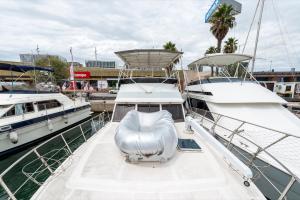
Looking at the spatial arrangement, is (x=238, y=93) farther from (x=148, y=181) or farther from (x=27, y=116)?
(x=27, y=116)

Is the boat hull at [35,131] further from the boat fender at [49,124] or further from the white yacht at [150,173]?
the white yacht at [150,173]

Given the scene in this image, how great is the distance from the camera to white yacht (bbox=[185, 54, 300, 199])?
4211 millimetres

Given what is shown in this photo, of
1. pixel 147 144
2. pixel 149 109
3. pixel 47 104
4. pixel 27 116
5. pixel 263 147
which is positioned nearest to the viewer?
pixel 147 144

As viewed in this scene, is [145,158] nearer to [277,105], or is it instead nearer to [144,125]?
[144,125]

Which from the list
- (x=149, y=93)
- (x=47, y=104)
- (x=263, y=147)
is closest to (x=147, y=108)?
(x=149, y=93)

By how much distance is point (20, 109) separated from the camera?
7836 mm

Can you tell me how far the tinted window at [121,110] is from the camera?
5.27 metres

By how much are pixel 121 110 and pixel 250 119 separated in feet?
15.0

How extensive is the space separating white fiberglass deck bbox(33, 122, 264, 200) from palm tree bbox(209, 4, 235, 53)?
60.9 feet

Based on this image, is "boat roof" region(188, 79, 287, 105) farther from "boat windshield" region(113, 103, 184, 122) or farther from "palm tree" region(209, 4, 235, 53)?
"palm tree" region(209, 4, 235, 53)

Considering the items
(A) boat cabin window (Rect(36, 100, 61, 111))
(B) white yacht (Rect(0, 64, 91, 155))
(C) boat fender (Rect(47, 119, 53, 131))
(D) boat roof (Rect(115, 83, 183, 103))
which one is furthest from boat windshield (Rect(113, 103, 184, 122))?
(A) boat cabin window (Rect(36, 100, 61, 111))

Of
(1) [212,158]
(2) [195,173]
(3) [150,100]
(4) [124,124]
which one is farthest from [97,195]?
(3) [150,100]

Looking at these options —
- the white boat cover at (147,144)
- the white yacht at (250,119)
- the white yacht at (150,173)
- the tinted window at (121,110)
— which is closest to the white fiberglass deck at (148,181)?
the white yacht at (150,173)

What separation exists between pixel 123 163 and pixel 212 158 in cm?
164
